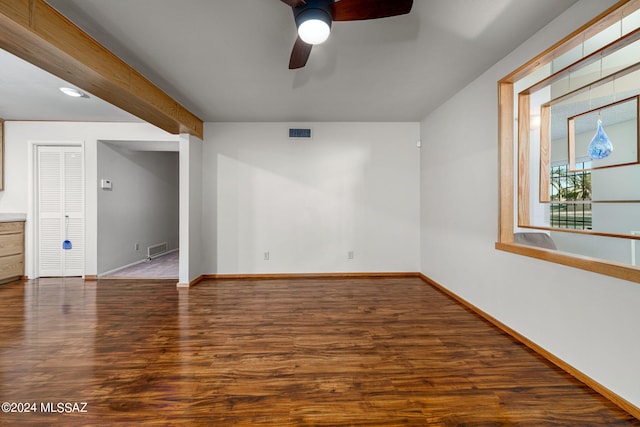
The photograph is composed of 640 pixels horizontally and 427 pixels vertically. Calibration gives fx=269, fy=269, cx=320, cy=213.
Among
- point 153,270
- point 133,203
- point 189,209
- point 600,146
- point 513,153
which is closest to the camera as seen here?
point 600,146

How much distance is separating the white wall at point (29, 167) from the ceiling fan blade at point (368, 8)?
464 centimetres

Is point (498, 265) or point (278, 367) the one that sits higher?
point (498, 265)

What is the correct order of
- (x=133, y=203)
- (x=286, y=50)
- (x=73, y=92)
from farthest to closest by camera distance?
1. (x=133, y=203)
2. (x=73, y=92)
3. (x=286, y=50)

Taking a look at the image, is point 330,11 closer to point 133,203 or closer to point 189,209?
point 189,209

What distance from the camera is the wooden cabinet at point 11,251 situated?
157 inches

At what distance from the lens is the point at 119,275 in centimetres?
452

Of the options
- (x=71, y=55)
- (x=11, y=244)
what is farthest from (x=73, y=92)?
(x=11, y=244)

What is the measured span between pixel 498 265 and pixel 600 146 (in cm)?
128

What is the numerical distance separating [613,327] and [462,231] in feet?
5.53

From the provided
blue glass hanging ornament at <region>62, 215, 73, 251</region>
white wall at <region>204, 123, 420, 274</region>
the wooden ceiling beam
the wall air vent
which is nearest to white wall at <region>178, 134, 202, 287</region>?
white wall at <region>204, 123, 420, 274</region>

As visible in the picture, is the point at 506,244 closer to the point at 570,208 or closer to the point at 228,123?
the point at 570,208

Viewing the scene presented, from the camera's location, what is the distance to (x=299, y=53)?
204 centimetres

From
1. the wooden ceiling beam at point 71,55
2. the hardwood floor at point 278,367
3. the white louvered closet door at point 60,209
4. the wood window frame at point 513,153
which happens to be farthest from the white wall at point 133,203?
the wood window frame at point 513,153

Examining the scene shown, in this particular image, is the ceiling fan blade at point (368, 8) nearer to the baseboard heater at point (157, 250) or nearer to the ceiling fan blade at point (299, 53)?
the ceiling fan blade at point (299, 53)
